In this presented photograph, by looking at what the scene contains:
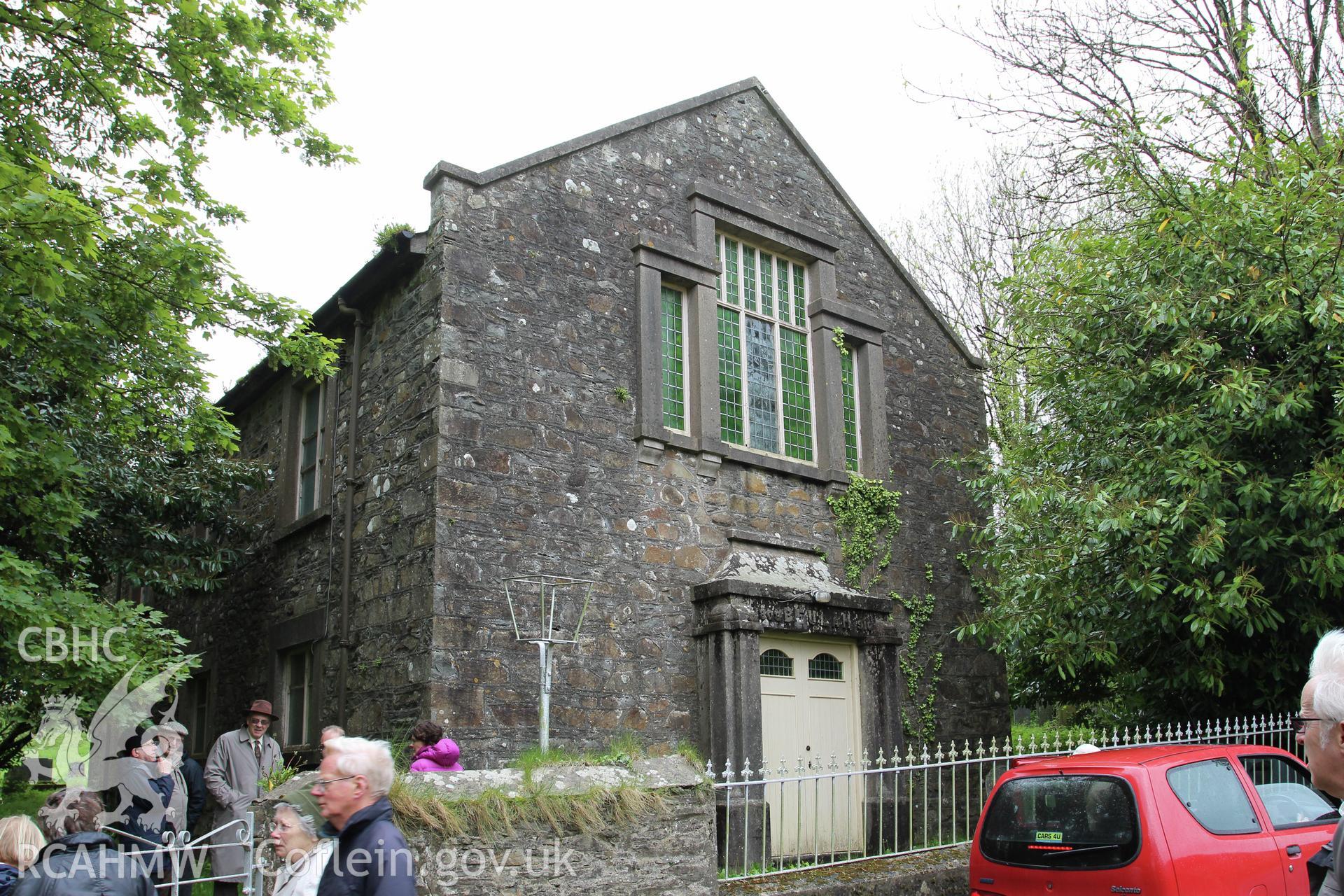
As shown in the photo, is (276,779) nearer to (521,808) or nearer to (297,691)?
(521,808)

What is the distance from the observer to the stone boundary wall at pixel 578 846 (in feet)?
20.4

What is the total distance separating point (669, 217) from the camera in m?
12.2

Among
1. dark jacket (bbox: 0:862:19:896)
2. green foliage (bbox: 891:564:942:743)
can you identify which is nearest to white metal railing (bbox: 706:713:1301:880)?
green foliage (bbox: 891:564:942:743)

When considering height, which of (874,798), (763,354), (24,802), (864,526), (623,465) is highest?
(763,354)

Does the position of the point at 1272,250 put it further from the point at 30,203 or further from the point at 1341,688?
the point at 30,203

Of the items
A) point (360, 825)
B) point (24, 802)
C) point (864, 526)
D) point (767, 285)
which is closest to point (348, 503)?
point (767, 285)

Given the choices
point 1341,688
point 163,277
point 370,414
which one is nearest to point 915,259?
point 370,414

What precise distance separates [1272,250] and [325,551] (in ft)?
31.5

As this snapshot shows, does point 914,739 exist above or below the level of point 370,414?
below

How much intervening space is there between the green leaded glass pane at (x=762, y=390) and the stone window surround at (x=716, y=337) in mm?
381

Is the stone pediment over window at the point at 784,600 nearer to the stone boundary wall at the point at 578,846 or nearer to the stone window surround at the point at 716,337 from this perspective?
the stone window surround at the point at 716,337

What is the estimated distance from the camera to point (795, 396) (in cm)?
1305

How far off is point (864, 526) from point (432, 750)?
21.2ft

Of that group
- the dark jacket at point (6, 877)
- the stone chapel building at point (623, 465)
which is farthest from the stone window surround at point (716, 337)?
the dark jacket at point (6, 877)
